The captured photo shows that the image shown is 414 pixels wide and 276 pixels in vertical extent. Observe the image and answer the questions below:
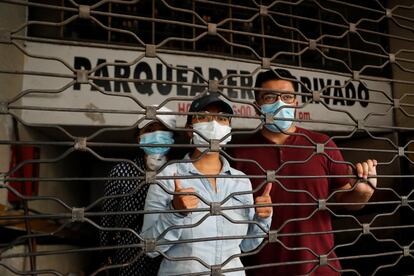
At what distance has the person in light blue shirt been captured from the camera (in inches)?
52.1

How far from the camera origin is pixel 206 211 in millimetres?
1308

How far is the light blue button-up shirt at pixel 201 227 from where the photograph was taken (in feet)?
4.50

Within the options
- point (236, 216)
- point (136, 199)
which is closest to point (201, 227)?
point (236, 216)

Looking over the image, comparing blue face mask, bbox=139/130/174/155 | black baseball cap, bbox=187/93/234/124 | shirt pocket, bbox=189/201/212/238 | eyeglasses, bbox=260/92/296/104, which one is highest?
eyeglasses, bbox=260/92/296/104

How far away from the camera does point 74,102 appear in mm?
3293

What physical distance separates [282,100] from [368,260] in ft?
11.1

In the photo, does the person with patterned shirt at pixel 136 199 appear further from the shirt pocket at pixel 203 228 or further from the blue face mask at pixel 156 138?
the shirt pocket at pixel 203 228

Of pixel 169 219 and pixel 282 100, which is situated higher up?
pixel 282 100

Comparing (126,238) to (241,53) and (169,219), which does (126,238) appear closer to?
(169,219)

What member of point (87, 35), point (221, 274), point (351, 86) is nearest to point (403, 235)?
point (351, 86)

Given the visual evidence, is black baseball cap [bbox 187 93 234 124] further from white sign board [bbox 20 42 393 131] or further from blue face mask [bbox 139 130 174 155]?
white sign board [bbox 20 42 393 131]

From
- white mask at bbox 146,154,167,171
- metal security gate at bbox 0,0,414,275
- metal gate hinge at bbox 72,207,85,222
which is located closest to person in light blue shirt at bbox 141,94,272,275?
metal gate hinge at bbox 72,207,85,222

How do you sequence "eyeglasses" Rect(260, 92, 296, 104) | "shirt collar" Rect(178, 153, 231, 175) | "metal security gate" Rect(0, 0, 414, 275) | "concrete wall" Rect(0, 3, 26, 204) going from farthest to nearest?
"metal security gate" Rect(0, 0, 414, 275) → "concrete wall" Rect(0, 3, 26, 204) → "eyeglasses" Rect(260, 92, 296, 104) → "shirt collar" Rect(178, 153, 231, 175)

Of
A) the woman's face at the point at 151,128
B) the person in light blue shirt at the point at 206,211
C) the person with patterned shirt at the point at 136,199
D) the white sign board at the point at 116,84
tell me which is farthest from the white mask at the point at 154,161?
the white sign board at the point at 116,84
